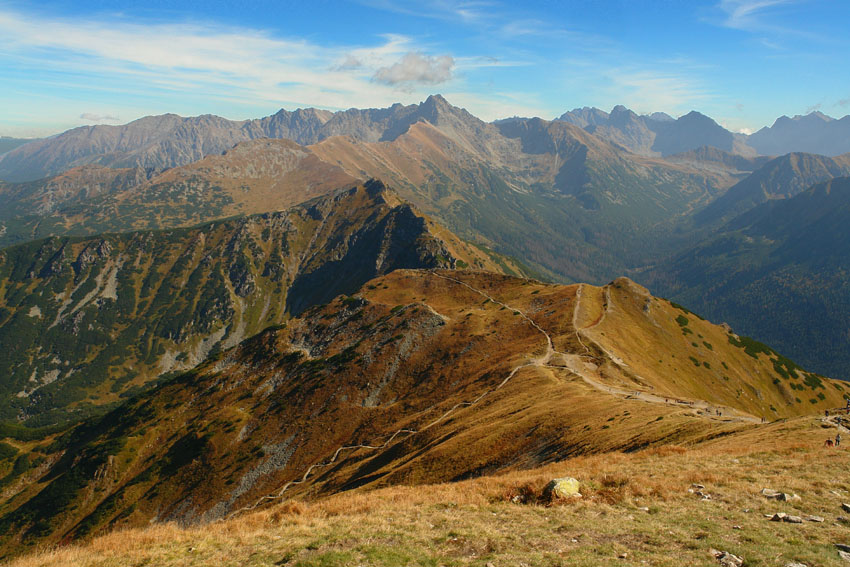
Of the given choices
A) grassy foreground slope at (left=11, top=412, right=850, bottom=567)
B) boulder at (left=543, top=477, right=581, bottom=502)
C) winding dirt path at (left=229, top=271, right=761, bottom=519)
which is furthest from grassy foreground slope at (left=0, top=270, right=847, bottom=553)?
boulder at (left=543, top=477, right=581, bottom=502)

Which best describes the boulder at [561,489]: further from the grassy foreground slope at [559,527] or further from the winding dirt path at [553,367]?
the winding dirt path at [553,367]

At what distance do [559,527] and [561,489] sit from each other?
5000 millimetres

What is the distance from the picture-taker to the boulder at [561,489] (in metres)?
28.9

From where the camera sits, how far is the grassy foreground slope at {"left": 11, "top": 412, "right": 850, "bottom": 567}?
21031 millimetres

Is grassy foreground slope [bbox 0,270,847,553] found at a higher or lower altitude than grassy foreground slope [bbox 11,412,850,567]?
lower

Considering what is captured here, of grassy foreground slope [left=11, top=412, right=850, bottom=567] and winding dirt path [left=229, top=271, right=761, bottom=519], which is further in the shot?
winding dirt path [left=229, top=271, right=761, bottom=519]

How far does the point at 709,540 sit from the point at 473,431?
43633 mm

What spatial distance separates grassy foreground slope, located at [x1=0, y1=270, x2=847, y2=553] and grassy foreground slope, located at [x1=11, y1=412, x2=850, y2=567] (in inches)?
579

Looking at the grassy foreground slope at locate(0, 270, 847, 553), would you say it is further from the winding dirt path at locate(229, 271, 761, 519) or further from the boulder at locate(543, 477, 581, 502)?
the boulder at locate(543, 477, 581, 502)

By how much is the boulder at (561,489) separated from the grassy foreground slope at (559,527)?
84cm

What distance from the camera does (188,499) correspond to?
328ft

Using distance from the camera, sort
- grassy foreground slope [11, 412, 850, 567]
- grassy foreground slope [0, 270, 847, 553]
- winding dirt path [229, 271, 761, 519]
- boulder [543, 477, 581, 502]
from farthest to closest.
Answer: winding dirt path [229, 271, 761, 519], grassy foreground slope [0, 270, 847, 553], boulder [543, 477, 581, 502], grassy foreground slope [11, 412, 850, 567]

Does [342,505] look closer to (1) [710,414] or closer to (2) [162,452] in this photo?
(1) [710,414]

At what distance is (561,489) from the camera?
29359 millimetres
